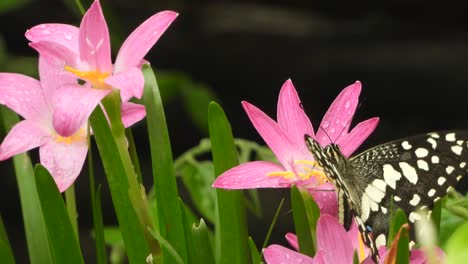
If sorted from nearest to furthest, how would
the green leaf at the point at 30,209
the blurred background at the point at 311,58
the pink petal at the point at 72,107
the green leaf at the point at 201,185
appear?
the pink petal at the point at 72,107
the green leaf at the point at 30,209
the green leaf at the point at 201,185
the blurred background at the point at 311,58

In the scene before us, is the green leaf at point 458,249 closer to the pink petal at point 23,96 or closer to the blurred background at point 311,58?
the pink petal at point 23,96

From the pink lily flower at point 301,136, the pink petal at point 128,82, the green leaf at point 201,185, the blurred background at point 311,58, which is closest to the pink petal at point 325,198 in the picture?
the pink lily flower at point 301,136

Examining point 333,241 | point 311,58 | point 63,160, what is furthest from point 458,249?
point 311,58

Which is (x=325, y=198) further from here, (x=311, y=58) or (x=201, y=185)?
(x=311, y=58)

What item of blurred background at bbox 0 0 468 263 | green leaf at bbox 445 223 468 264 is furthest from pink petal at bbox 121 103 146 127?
blurred background at bbox 0 0 468 263

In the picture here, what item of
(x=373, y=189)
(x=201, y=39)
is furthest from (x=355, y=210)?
(x=201, y=39)

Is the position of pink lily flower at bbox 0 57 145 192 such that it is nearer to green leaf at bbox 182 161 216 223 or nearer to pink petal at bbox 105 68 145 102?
pink petal at bbox 105 68 145 102
